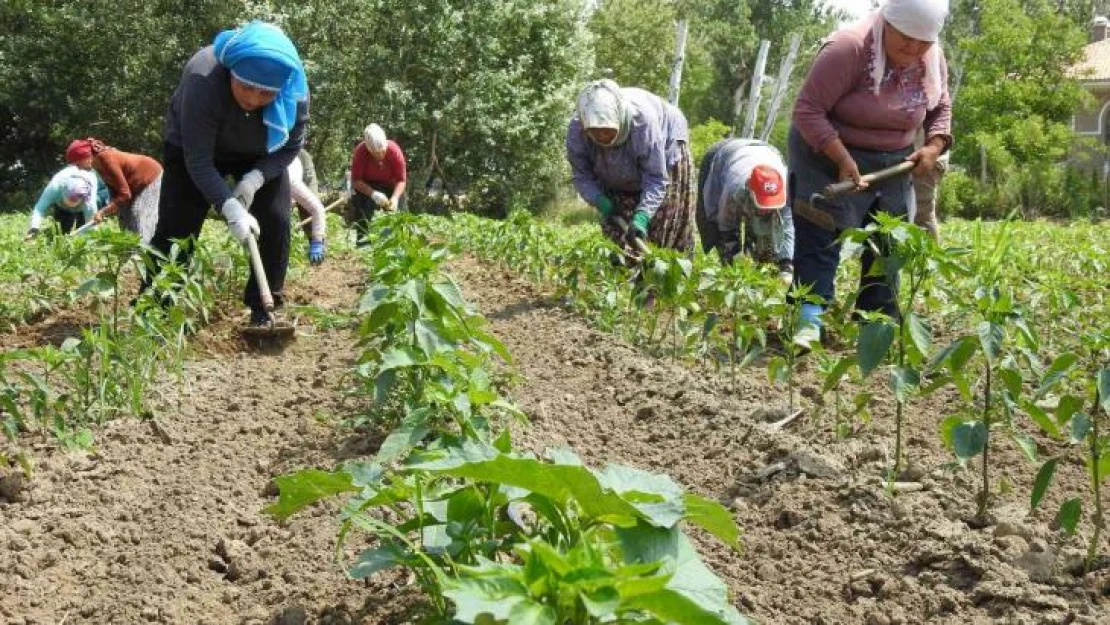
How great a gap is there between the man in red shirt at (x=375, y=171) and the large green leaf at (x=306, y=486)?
7073mm

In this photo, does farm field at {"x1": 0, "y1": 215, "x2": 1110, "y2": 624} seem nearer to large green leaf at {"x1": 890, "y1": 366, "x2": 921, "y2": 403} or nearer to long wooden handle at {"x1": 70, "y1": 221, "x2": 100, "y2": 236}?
large green leaf at {"x1": 890, "y1": 366, "x2": 921, "y2": 403}

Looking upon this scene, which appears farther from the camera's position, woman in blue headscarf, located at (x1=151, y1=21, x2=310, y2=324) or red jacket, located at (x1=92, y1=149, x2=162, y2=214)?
red jacket, located at (x1=92, y1=149, x2=162, y2=214)

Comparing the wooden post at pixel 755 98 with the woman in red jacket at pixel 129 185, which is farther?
the wooden post at pixel 755 98

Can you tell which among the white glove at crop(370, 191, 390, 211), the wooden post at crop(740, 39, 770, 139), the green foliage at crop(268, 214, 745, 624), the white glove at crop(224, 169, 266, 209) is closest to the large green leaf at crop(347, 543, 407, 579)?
the green foliage at crop(268, 214, 745, 624)

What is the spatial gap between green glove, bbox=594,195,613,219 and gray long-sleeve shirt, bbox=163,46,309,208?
1.73m

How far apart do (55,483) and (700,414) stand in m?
1.89

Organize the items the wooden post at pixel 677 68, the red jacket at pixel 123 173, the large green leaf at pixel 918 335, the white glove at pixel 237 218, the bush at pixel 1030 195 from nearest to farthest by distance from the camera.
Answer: the large green leaf at pixel 918 335
the white glove at pixel 237 218
the red jacket at pixel 123 173
the wooden post at pixel 677 68
the bush at pixel 1030 195

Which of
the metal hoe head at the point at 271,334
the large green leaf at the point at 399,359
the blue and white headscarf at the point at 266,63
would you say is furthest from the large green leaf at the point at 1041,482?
the metal hoe head at the point at 271,334

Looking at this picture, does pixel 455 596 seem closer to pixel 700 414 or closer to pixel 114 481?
pixel 114 481

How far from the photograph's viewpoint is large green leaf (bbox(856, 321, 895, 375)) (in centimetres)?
274

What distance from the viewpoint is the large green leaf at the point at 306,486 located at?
1.77 meters

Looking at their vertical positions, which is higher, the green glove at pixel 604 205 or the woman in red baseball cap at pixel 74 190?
the green glove at pixel 604 205

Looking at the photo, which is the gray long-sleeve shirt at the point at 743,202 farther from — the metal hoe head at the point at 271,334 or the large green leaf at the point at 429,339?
the large green leaf at the point at 429,339

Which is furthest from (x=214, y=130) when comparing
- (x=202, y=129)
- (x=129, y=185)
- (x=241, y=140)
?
(x=129, y=185)
